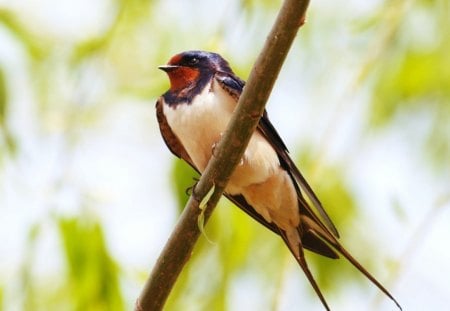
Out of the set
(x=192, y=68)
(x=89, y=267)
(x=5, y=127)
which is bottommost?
(x=89, y=267)

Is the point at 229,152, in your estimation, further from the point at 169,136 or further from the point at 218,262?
the point at 169,136

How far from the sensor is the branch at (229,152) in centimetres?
87

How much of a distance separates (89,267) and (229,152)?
0.42 meters

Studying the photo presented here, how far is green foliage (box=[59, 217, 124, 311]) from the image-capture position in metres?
1.35

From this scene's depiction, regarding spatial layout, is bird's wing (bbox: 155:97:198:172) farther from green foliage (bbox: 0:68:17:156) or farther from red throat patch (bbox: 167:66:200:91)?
green foliage (bbox: 0:68:17:156)

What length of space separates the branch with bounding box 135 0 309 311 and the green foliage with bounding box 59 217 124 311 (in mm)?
284

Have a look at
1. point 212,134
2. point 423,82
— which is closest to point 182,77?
point 212,134

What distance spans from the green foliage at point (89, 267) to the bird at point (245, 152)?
0.16 meters

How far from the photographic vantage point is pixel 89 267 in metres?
1.36

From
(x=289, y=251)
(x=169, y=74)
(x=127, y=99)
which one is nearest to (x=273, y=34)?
(x=289, y=251)

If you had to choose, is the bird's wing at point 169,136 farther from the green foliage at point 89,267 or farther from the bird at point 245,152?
the green foliage at point 89,267

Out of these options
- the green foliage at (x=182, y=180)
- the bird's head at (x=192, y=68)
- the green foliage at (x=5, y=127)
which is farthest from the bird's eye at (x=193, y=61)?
the green foliage at (x=5, y=127)

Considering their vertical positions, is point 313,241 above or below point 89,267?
above

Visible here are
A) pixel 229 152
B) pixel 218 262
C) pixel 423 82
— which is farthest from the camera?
pixel 423 82
